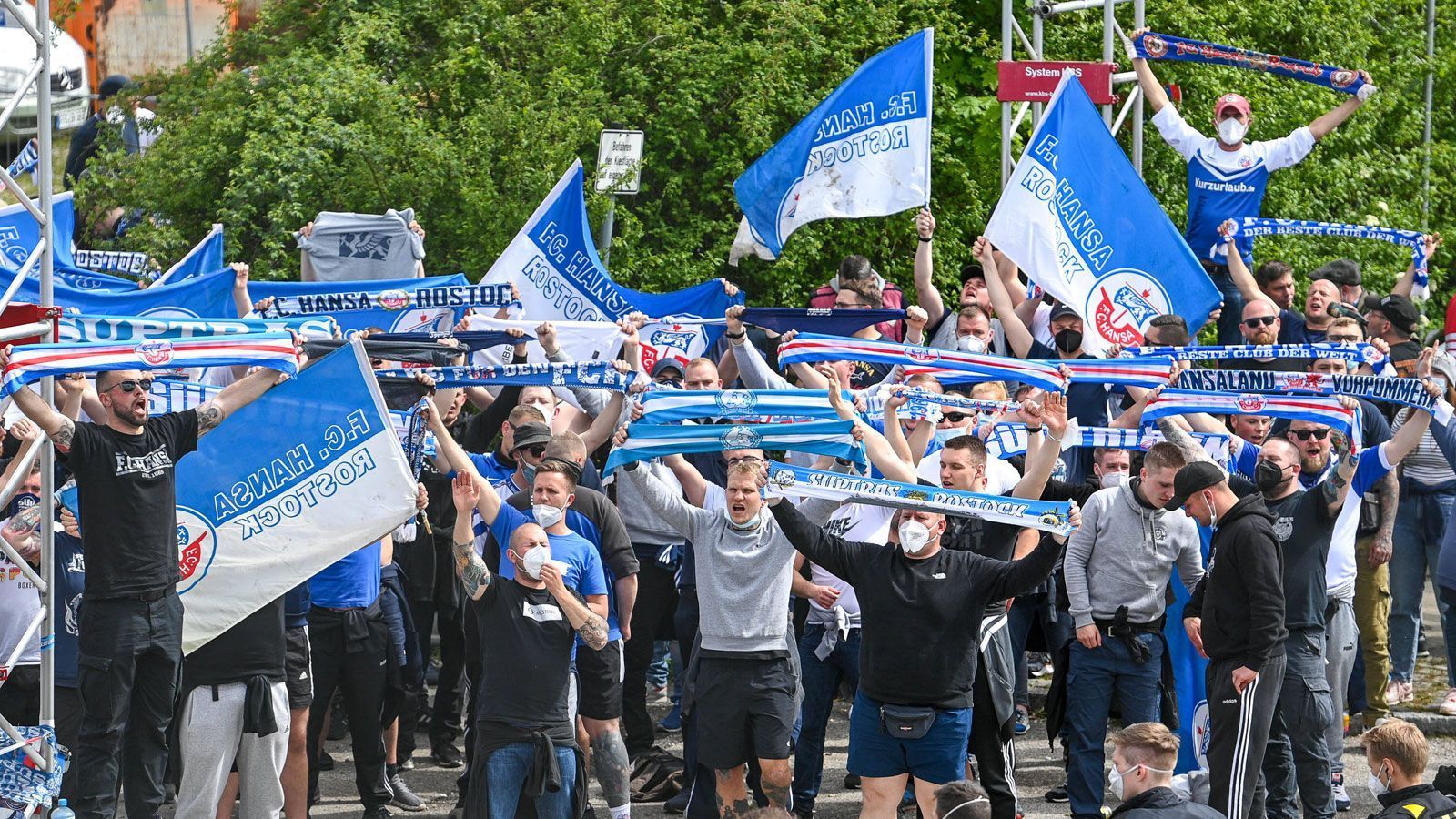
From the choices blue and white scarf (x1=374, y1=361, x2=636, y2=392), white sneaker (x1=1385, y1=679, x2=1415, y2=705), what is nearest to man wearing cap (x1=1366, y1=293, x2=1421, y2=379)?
white sneaker (x1=1385, y1=679, x2=1415, y2=705)

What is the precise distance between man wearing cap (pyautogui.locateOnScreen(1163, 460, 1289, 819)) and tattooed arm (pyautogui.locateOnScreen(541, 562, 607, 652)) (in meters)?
2.68

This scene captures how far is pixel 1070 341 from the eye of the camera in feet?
37.6

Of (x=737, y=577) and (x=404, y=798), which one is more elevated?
(x=737, y=577)

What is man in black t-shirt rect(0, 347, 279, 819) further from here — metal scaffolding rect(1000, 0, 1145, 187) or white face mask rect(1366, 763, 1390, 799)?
metal scaffolding rect(1000, 0, 1145, 187)

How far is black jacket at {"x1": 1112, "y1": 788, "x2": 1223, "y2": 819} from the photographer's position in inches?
256

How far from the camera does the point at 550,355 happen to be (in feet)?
32.8

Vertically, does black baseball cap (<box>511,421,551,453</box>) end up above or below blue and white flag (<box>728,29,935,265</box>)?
below

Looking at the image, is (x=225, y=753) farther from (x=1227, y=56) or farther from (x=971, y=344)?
(x=1227, y=56)

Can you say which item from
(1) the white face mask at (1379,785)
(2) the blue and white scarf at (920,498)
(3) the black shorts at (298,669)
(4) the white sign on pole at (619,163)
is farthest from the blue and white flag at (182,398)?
(1) the white face mask at (1379,785)

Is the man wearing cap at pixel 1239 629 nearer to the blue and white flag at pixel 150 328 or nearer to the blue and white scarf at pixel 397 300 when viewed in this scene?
the blue and white scarf at pixel 397 300

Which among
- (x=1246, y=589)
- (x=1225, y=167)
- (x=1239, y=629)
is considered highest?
(x=1225, y=167)

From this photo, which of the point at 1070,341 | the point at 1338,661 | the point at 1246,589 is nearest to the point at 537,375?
the point at 1246,589

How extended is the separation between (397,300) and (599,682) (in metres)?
2.81

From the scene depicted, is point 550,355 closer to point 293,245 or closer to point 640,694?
point 640,694
